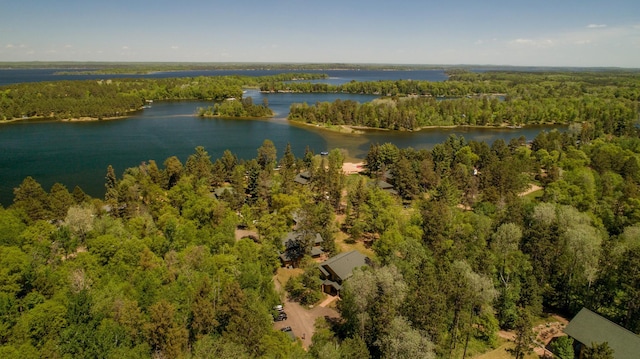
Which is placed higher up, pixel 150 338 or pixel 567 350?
pixel 150 338

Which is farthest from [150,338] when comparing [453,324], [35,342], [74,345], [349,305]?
[453,324]

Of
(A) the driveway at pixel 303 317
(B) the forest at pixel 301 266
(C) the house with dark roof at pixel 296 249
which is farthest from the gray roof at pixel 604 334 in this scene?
(C) the house with dark roof at pixel 296 249

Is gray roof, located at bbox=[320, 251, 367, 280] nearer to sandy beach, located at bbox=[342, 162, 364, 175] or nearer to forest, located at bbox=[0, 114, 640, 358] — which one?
forest, located at bbox=[0, 114, 640, 358]

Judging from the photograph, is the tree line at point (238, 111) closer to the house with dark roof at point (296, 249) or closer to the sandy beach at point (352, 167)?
the sandy beach at point (352, 167)

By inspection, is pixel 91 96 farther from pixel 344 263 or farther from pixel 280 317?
pixel 280 317

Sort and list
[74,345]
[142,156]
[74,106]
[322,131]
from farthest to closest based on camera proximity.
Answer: [74,106] → [322,131] → [142,156] → [74,345]

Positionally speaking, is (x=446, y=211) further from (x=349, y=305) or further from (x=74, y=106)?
(x=74, y=106)

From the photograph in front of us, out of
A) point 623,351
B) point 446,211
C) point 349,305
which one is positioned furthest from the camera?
point 446,211
